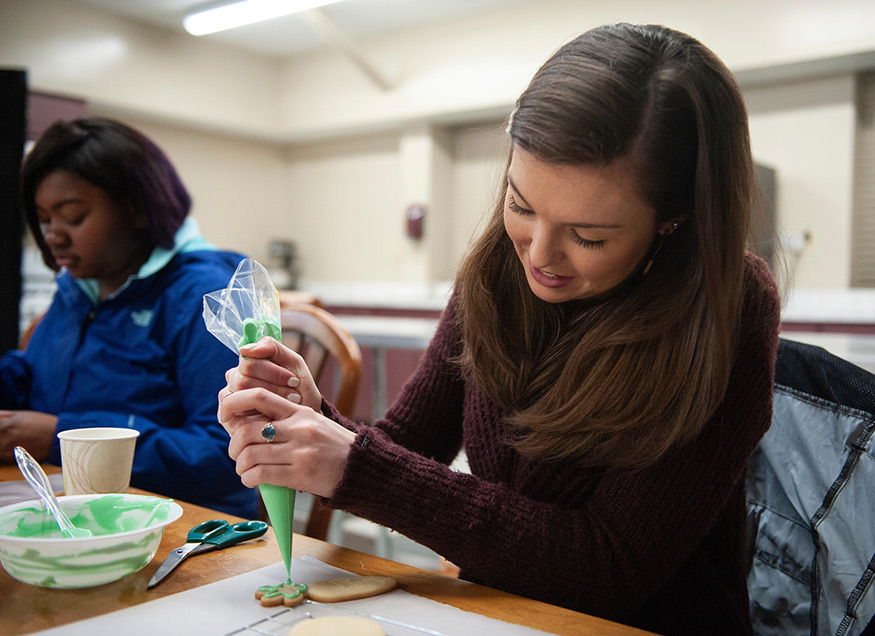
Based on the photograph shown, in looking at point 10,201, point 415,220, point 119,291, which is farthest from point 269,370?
point 415,220

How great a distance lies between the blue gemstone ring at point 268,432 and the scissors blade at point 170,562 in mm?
150

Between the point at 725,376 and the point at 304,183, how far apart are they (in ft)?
18.5

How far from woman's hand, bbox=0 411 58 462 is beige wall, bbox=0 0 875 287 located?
3.01m

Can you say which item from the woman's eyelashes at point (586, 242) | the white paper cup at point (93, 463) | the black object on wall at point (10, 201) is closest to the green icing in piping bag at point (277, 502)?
the white paper cup at point (93, 463)

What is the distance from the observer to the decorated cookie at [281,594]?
65 cm

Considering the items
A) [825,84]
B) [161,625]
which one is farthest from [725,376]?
[825,84]

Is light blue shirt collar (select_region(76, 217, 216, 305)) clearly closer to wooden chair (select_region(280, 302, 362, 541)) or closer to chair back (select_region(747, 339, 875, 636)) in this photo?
wooden chair (select_region(280, 302, 362, 541))

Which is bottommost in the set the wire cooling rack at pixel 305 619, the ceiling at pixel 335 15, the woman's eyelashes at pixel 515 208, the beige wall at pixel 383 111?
the wire cooling rack at pixel 305 619

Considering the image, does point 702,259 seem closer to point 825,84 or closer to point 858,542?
point 858,542

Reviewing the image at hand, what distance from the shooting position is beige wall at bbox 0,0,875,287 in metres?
3.73

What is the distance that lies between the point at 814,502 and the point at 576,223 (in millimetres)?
497

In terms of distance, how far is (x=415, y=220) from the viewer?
205 inches

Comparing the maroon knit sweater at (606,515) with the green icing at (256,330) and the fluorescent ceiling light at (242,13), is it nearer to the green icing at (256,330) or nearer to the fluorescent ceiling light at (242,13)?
→ the green icing at (256,330)

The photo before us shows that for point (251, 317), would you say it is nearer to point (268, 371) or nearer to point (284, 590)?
point (268, 371)
